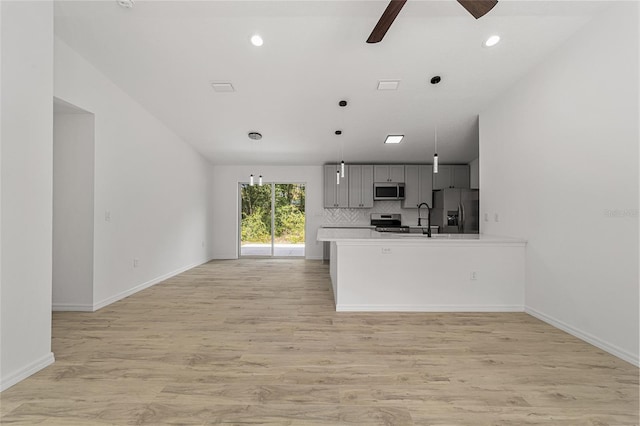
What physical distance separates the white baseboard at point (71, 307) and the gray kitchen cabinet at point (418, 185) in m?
5.61

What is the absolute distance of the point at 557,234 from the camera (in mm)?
2639

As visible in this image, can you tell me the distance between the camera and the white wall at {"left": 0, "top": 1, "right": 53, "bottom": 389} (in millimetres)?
1662

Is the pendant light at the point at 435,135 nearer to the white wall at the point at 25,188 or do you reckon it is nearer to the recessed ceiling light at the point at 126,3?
the recessed ceiling light at the point at 126,3

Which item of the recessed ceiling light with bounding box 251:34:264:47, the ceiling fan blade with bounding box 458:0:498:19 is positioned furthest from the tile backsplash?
the ceiling fan blade with bounding box 458:0:498:19

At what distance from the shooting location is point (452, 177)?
6.10 metres

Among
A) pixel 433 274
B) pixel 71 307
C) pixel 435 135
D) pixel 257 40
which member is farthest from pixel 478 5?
pixel 71 307

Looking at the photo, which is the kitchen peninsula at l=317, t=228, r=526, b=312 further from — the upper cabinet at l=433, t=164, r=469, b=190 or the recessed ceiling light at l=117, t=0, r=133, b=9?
the upper cabinet at l=433, t=164, r=469, b=190

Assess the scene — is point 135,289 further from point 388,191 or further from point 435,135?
point 435,135

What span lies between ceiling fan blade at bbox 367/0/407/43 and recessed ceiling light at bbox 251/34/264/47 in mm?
1163

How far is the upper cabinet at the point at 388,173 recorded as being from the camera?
6152 millimetres

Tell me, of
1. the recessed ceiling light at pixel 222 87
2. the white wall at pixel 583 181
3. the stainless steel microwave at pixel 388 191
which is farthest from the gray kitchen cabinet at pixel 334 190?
the white wall at pixel 583 181

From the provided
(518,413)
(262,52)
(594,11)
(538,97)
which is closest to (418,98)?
(538,97)

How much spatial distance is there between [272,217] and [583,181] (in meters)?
5.57

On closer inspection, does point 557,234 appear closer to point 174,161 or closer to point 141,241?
point 141,241
